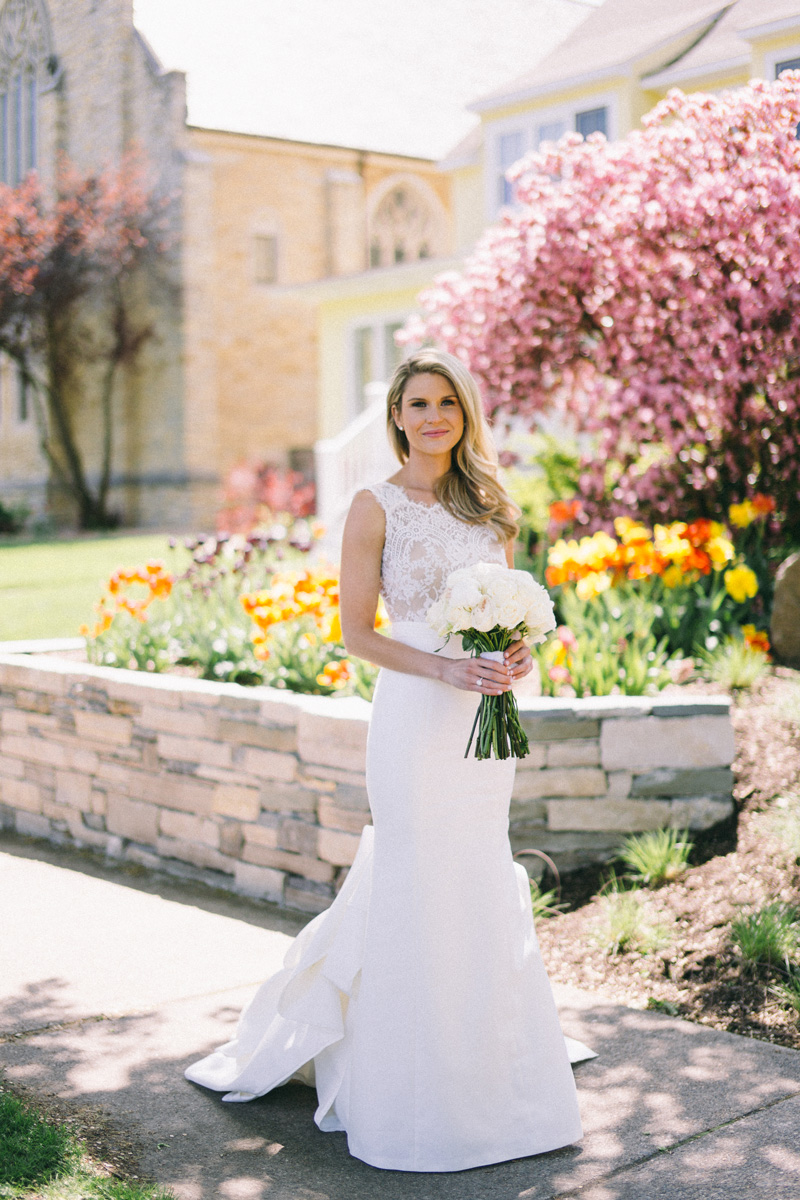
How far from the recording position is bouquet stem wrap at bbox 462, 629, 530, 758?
3.28 metres

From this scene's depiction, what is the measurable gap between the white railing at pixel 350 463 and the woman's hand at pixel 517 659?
974 centimetres

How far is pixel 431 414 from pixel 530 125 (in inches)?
593

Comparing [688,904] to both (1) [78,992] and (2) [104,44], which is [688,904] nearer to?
(1) [78,992]

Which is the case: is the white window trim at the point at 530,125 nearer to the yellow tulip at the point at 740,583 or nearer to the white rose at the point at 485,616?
the yellow tulip at the point at 740,583

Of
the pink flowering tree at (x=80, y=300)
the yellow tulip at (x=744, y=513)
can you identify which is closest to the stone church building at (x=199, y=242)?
the pink flowering tree at (x=80, y=300)

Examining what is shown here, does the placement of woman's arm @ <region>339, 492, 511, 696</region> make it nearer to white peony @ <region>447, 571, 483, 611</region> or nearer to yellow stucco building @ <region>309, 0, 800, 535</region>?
white peony @ <region>447, 571, 483, 611</region>

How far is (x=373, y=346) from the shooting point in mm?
18891

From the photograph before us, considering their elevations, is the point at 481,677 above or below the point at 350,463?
below

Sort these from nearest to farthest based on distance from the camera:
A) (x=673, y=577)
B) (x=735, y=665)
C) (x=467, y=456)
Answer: (x=467, y=456) → (x=735, y=665) → (x=673, y=577)

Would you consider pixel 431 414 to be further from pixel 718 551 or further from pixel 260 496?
pixel 260 496

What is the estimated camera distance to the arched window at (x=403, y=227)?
25531mm

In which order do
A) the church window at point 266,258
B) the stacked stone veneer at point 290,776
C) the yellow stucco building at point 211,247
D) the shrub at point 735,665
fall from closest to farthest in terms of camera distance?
the stacked stone veneer at point 290,776
the shrub at point 735,665
the yellow stucco building at point 211,247
the church window at point 266,258

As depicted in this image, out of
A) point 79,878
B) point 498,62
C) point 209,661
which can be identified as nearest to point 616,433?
point 209,661

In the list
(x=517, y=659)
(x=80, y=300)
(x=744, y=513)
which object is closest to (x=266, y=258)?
(x=80, y=300)
